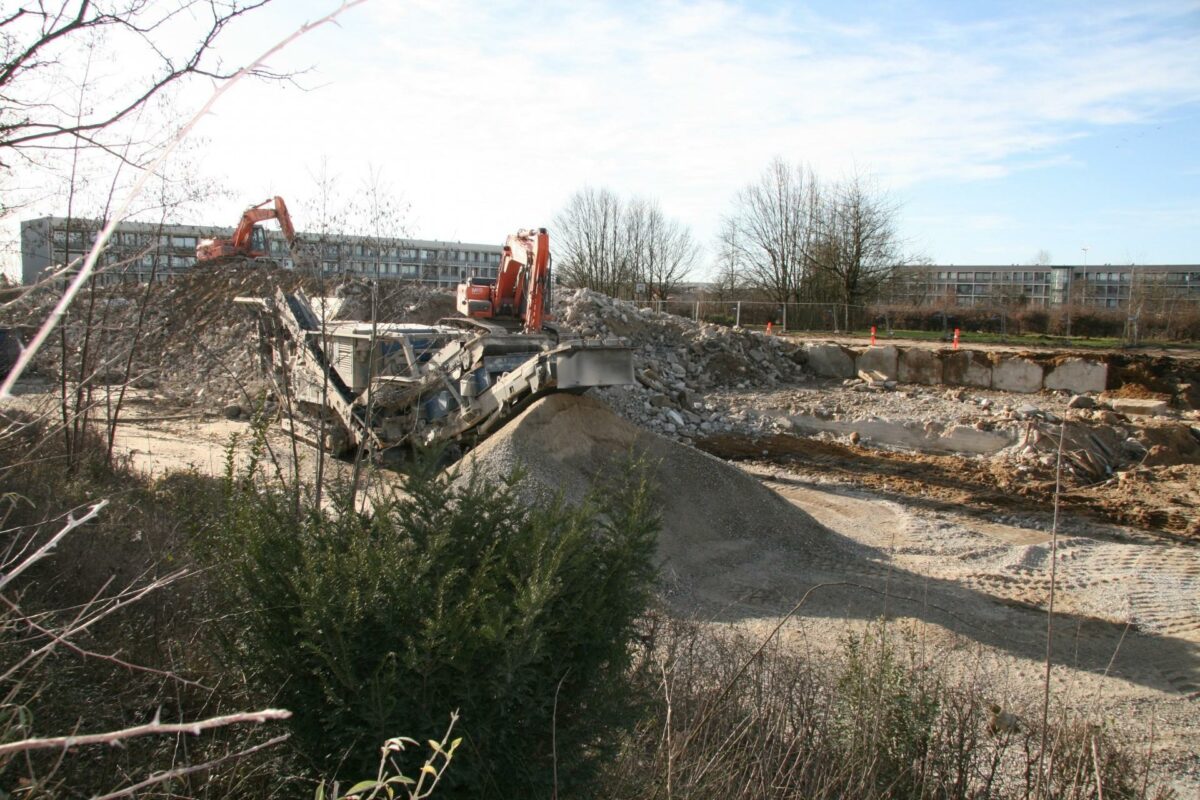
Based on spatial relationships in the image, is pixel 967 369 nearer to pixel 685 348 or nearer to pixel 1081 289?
pixel 685 348

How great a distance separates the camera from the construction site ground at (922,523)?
741 cm

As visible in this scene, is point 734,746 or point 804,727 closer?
point 734,746

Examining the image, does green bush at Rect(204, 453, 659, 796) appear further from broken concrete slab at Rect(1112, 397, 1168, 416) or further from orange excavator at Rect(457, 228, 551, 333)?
broken concrete slab at Rect(1112, 397, 1168, 416)

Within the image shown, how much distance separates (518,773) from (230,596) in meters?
1.21

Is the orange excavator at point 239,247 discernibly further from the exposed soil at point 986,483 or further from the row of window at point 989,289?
the row of window at point 989,289

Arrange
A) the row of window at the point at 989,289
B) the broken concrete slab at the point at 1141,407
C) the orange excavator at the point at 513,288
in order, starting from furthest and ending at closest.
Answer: the row of window at the point at 989,289
the broken concrete slab at the point at 1141,407
the orange excavator at the point at 513,288

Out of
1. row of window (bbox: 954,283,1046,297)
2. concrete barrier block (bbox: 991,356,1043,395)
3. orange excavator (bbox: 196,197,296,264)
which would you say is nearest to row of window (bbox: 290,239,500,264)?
orange excavator (bbox: 196,197,296,264)

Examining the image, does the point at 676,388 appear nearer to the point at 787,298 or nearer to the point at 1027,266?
the point at 787,298

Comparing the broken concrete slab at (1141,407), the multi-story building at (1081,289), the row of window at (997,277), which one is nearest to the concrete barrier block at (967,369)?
the broken concrete slab at (1141,407)

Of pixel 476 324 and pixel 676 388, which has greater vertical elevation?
pixel 476 324

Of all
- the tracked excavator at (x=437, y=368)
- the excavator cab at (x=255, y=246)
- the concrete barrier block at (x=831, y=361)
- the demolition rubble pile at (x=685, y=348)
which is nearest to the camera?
the tracked excavator at (x=437, y=368)

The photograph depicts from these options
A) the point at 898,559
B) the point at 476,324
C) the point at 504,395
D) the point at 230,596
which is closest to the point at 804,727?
the point at 230,596

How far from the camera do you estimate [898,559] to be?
34.4 ft

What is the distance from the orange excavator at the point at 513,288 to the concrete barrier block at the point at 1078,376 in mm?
15290
